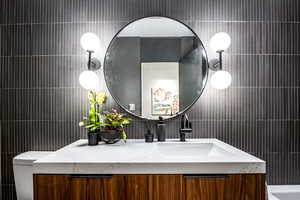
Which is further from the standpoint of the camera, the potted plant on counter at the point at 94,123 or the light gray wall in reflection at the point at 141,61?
the light gray wall in reflection at the point at 141,61

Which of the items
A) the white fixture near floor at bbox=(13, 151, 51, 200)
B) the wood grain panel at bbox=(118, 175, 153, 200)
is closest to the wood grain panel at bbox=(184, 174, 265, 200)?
the wood grain panel at bbox=(118, 175, 153, 200)

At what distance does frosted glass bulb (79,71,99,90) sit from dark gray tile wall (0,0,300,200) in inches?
3.4

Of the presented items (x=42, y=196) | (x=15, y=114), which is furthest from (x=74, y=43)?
(x=42, y=196)

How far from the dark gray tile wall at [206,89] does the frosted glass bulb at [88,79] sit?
0.28ft

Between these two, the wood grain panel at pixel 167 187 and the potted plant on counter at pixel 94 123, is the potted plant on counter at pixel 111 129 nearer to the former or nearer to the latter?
the potted plant on counter at pixel 94 123

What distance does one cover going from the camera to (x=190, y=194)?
1.11m

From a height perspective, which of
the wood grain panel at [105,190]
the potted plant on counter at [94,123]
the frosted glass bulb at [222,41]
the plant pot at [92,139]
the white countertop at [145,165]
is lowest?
the wood grain panel at [105,190]

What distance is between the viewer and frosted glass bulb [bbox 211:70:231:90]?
1757 millimetres

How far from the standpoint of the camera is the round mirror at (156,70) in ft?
5.93

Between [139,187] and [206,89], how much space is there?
3.42 feet

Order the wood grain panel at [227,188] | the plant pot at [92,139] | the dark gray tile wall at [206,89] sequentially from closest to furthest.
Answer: the wood grain panel at [227,188], the plant pot at [92,139], the dark gray tile wall at [206,89]

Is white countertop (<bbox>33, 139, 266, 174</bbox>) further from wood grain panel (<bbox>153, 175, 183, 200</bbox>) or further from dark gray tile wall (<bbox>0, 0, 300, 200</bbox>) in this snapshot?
dark gray tile wall (<bbox>0, 0, 300, 200</bbox>)

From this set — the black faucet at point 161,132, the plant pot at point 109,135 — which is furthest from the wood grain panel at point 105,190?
the black faucet at point 161,132

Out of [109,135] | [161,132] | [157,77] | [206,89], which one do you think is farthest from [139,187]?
[206,89]
